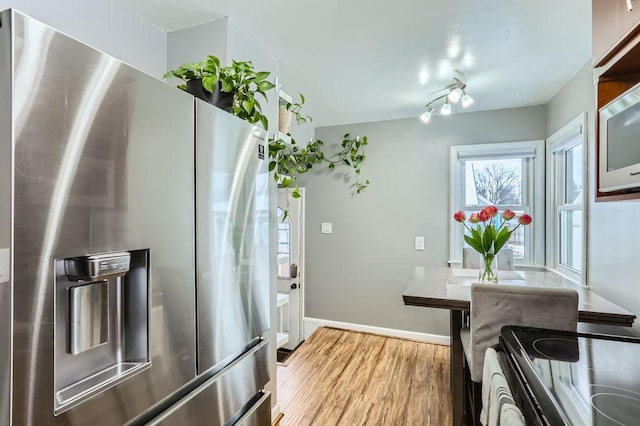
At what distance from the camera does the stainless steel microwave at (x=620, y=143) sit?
3.80 ft

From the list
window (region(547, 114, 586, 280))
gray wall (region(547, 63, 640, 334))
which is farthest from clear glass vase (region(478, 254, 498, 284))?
window (region(547, 114, 586, 280))

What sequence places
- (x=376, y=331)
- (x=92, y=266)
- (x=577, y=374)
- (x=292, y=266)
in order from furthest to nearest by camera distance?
(x=376, y=331) < (x=292, y=266) < (x=577, y=374) < (x=92, y=266)

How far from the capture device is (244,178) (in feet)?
3.73

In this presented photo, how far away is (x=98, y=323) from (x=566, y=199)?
3.45 metres

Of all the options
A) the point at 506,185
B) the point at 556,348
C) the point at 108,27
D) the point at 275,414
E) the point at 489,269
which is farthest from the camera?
the point at 506,185

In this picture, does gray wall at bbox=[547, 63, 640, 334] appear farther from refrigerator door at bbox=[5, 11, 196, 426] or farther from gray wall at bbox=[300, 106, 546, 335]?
refrigerator door at bbox=[5, 11, 196, 426]

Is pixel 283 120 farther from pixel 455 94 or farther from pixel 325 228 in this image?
pixel 325 228

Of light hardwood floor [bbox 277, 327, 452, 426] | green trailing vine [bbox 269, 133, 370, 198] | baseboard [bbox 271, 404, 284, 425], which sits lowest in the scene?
light hardwood floor [bbox 277, 327, 452, 426]

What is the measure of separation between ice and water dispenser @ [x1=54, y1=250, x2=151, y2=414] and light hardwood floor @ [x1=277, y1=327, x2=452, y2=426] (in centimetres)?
178

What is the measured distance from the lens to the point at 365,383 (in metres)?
2.64

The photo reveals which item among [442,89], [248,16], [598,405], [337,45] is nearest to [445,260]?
[442,89]

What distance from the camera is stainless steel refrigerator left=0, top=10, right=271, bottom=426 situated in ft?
1.76

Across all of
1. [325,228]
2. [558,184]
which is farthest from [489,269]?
[325,228]

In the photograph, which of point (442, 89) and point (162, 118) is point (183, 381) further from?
point (442, 89)
